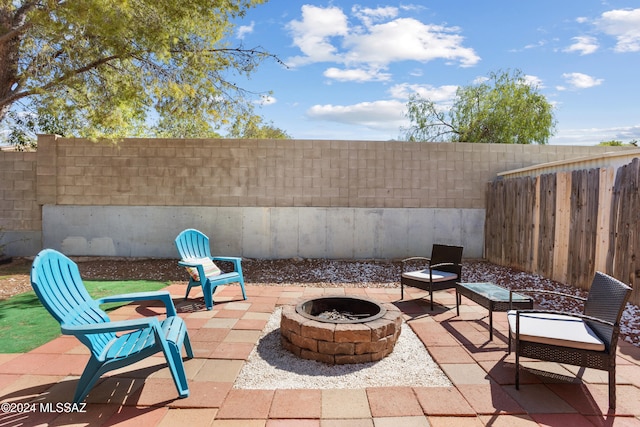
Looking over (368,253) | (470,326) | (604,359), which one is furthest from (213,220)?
(604,359)

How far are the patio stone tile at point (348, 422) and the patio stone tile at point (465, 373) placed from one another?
34.2 inches

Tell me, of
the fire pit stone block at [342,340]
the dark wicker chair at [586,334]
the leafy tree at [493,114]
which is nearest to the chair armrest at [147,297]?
the fire pit stone block at [342,340]

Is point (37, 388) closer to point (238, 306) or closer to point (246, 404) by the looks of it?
point (246, 404)

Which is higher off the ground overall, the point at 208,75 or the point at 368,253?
the point at 208,75

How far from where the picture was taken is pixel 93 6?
15.4ft

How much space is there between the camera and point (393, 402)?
2326 millimetres

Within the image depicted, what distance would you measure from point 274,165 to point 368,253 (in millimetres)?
2754

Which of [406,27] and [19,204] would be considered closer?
[406,27]

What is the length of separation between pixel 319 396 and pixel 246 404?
0.50 metres

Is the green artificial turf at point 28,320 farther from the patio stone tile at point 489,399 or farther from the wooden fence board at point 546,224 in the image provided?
the wooden fence board at point 546,224

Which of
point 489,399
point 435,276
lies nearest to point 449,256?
point 435,276

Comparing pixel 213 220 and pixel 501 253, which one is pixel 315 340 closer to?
pixel 213 220

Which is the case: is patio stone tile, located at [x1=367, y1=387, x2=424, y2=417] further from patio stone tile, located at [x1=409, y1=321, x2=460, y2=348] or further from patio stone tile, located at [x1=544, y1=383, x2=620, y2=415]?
patio stone tile, located at [x1=544, y1=383, x2=620, y2=415]

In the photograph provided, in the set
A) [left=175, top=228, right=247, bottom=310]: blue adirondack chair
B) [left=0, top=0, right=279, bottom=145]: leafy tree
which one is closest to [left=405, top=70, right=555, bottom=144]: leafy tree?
[left=0, top=0, right=279, bottom=145]: leafy tree
